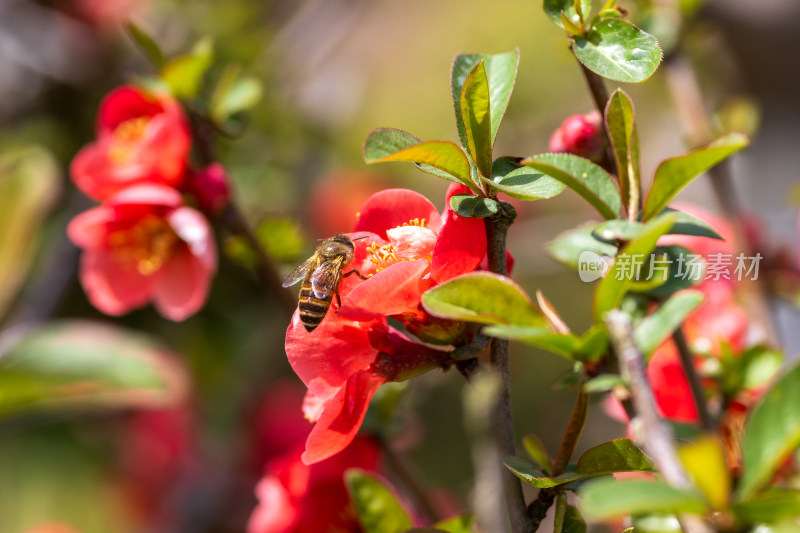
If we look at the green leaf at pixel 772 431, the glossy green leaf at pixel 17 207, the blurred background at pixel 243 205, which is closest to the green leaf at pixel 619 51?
the green leaf at pixel 772 431

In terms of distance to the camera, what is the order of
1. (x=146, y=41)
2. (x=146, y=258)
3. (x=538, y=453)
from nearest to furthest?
(x=538, y=453)
(x=146, y=41)
(x=146, y=258)

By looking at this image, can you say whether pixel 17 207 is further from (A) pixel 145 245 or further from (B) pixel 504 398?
(B) pixel 504 398

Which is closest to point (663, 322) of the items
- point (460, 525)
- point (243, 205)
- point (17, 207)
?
point (460, 525)

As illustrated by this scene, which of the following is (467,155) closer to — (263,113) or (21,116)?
(263,113)

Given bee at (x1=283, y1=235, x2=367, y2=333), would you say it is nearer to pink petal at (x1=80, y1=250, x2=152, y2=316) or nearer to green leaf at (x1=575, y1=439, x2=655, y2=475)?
green leaf at (x1=575, y1=439, x2=655, y2=475)

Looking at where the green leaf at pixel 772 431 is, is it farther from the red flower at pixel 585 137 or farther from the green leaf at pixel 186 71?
the green leaf at pixel 186 71

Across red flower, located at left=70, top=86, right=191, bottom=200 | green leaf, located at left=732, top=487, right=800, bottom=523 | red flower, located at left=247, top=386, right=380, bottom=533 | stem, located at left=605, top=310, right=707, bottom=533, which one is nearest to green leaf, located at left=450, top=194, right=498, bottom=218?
stem, located at left=605, top=310, right=707, bottom=533

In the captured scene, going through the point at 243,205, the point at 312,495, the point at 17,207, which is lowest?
the point at 243,205
